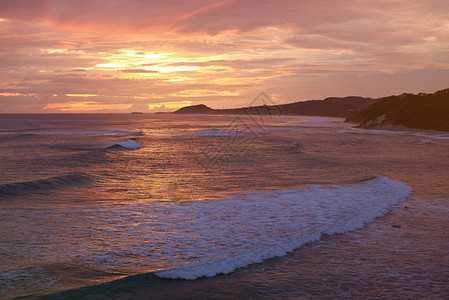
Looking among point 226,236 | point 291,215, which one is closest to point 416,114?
point 291,215

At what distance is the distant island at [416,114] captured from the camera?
6300 centimetres

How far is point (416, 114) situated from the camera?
68250mm

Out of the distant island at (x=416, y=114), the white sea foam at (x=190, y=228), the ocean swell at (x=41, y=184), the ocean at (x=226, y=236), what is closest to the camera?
the ocean at (x=226, y=236)

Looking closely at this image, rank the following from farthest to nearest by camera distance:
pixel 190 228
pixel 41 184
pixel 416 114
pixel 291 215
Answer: pixel 416 114
pixel 41 184
pixel 291 215
pixel 190 228

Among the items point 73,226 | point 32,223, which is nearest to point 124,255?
point 73,226

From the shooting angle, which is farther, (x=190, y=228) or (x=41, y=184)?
(x=41, y=184)

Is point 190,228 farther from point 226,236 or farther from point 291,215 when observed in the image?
point 291,215

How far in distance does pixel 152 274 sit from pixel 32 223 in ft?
16.9

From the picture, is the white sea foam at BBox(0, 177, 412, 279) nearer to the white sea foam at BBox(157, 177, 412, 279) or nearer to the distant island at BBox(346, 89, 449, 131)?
the white sea foam at BBox(157, 177, 412, 279)

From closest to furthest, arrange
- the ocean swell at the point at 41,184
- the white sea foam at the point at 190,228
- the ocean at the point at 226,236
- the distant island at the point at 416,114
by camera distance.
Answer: the ocean at the point at 226,236, the white sea foam at the point at 190,228, the ocean swell at the point at 41,184, the distant island at the point at 416,114

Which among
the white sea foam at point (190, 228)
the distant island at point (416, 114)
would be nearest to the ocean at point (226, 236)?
the white sea foam at point (190, 228)

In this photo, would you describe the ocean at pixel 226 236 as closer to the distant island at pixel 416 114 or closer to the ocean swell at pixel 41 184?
the ocean swell at pixel 41 184


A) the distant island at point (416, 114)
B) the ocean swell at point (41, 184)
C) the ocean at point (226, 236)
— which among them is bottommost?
the ocean at point (226, 236)

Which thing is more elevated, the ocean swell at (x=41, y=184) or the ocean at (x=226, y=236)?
the ocean swell at (x=41, y=184)
